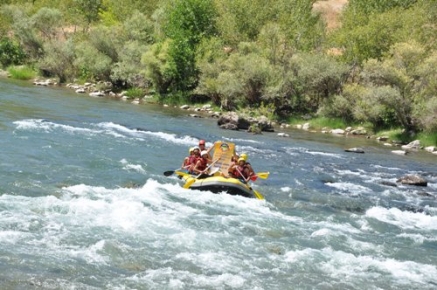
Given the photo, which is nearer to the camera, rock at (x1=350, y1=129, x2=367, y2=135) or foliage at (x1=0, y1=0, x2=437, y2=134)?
foliage at (x1=0, y1=0, x2=437, y2=134)

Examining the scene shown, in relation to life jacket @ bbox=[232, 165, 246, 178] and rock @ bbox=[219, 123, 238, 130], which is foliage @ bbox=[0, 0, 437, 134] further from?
life jacket @ bbox=[232, 165, 246, 178]

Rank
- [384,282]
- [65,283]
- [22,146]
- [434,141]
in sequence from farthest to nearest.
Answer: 1. [434,141]
2. [22,146]
3. [384,282]
4. [65,283]

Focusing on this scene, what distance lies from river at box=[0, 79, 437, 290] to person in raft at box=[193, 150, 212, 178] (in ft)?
2.52

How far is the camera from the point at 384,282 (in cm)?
1072

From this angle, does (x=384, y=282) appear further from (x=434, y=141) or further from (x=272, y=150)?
(x=434, y=141)

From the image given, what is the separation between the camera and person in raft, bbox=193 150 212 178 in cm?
1752

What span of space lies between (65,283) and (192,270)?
90.8 inches

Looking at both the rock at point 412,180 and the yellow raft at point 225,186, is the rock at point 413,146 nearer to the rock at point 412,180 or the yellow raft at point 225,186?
the rock at point 412,180

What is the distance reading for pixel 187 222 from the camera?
13.2 m

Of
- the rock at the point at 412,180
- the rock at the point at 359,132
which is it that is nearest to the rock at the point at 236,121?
the rock at the point at 359,132

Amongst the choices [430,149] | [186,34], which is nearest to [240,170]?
[430,149]

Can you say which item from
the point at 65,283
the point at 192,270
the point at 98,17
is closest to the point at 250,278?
the point at 192,270

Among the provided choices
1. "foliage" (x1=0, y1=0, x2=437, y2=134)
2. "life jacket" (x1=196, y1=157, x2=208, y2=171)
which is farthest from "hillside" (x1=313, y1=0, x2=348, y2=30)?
"life jacket" (x1=196, y1=157, x2=208, y2=171)

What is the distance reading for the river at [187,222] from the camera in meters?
10.1
